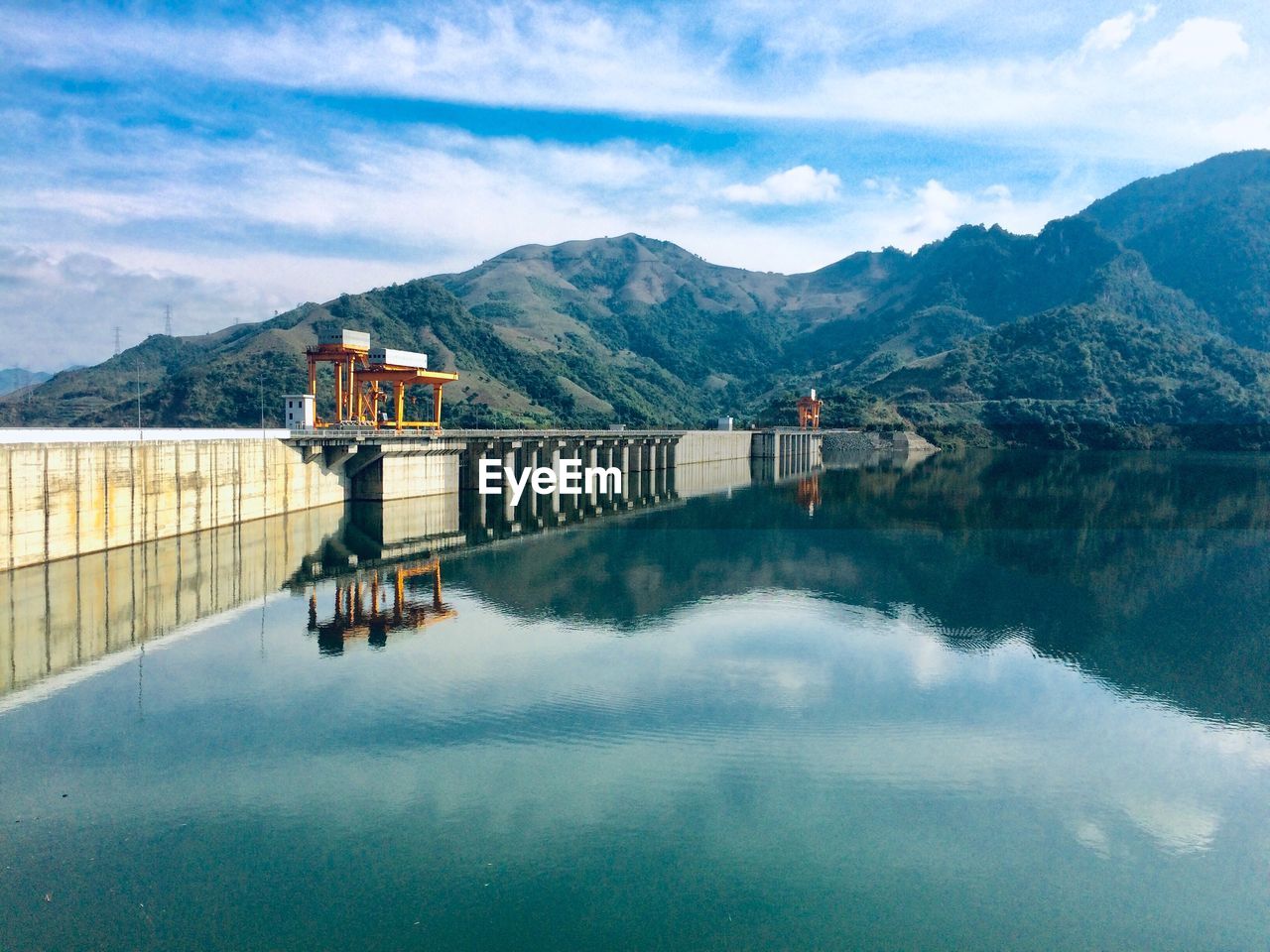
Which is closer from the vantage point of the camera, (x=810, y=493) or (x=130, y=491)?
(x=130, y=491)

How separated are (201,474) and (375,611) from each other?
2306 cm

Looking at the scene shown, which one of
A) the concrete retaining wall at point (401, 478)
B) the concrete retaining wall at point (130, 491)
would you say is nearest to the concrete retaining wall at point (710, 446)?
the concrete retaining wall at point (401, 478)

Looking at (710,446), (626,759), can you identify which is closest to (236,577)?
(626,759)

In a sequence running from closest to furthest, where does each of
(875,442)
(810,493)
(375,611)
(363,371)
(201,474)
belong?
(375,611) → (201,474) → (363,371) → (810,493) → (875,442)

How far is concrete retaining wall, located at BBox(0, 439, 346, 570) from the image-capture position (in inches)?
1556

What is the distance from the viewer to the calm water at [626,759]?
15500mm

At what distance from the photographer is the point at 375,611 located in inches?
1499

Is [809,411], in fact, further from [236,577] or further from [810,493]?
[236,577]

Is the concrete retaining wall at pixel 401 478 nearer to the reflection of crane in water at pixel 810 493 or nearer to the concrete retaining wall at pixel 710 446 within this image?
the reflection of crane in water at pixel 810 493

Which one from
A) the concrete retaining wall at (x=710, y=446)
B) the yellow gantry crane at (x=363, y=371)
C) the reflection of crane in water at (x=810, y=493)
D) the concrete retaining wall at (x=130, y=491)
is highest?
the yellow gantry crane at (x=363, y=371)

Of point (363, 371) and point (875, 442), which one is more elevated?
point (363, 371)

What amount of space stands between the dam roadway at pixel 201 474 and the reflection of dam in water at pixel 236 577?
1159mm

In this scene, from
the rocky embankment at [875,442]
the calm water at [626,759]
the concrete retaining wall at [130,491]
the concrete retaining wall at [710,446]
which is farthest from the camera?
the rocky embankment at [875,442]

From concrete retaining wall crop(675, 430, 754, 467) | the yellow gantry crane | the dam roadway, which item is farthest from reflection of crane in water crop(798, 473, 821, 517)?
the yellow gantry crane
